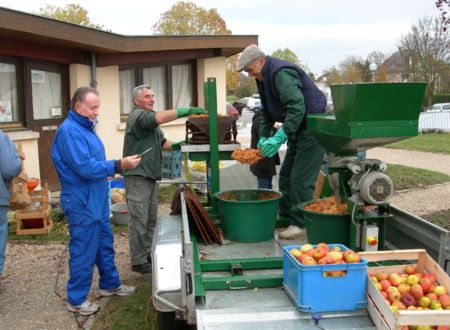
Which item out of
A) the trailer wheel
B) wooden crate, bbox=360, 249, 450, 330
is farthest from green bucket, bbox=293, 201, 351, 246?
the trailer wheel

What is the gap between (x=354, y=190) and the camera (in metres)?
3.71

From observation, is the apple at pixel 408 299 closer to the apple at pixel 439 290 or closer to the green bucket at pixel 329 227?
the apple at pixel 439 290

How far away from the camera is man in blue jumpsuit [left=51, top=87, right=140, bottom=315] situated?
169 inches

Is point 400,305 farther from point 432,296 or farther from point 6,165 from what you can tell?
point 6,165

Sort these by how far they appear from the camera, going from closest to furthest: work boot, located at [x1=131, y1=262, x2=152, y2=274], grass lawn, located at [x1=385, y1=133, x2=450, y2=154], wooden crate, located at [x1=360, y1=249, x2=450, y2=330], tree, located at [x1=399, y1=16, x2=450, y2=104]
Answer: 1. wooden crate, located at [x1=360, y1=249, x2=450, y2=330]
2. work boot, located at [x1=131, y1=262, x2=152, y2=274]
3. grass lawn, located at [x1=385, y1=133, x2=450, y2=154]
4. tree, located at [x1=399, y1=16, x2=450, y2=104]

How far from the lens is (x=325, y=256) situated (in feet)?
10.6

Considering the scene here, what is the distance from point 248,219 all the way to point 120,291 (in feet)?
5.07

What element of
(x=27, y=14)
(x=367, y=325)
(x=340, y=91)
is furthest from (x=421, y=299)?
(x=27, y=14)

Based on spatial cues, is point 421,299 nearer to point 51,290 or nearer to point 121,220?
point 51,290

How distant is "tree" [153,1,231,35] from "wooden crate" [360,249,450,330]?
41.7 m

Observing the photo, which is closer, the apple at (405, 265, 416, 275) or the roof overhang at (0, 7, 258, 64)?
the apple at (405, 265, 416, 275)

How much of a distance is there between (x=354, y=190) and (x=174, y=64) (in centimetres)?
949

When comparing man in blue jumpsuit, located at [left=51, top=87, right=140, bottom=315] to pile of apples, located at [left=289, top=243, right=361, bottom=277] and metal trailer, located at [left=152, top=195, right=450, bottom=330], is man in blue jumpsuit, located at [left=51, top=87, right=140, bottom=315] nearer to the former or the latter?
metal trailer, located at [left=152, top=195, right=450, bottom=330]

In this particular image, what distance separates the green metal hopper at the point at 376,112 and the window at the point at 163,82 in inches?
337
